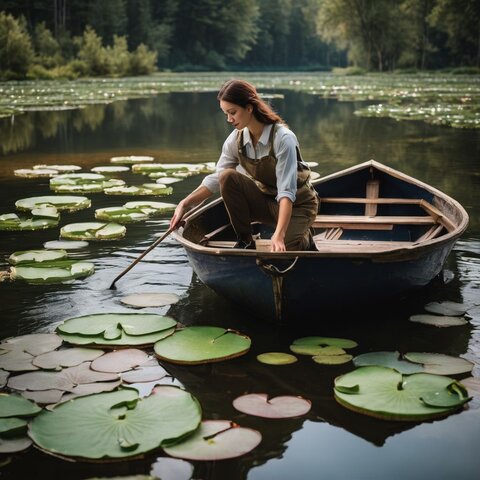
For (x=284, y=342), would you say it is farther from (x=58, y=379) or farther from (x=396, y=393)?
(x=58, y=379)

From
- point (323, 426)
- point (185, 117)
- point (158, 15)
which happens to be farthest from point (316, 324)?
point (158, 15)

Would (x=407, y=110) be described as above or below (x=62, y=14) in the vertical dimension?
below

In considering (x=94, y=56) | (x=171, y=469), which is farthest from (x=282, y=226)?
(x=94, y=56)

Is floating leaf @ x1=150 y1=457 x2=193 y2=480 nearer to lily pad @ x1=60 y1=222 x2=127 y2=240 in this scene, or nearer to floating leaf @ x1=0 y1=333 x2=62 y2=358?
floating leaf @ x1=0 y1=333 x2=62 y2=358

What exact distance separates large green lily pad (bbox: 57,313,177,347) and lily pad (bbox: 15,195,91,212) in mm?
2663

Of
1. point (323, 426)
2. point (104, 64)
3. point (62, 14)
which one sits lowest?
point (323, 426)

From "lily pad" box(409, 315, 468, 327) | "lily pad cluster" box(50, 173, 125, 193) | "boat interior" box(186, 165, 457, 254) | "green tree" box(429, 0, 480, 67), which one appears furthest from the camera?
"green tree" box(429, 0, 480, 67)

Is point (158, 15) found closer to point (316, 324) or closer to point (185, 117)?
point (185, 117)

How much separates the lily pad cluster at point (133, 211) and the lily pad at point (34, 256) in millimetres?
1075

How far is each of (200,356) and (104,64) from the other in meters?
35.2

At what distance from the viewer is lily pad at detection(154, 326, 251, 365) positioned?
3.04 meters

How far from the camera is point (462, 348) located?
10.7ft

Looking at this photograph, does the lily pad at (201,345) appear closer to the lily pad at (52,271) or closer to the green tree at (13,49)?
the lily pad at (52,271)

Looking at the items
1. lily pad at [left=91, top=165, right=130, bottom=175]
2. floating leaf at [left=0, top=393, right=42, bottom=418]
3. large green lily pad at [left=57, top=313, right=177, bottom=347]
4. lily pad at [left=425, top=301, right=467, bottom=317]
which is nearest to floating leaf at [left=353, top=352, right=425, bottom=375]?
lily pad at [left=425, top=301, right=467, bottom=317]
